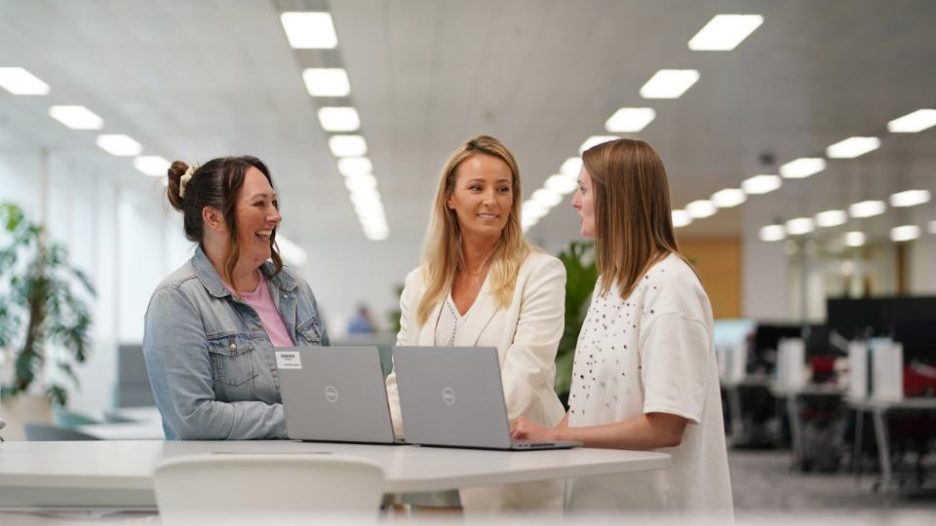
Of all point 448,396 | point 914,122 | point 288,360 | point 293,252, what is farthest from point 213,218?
point 293,252

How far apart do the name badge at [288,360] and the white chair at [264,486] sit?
711 mm

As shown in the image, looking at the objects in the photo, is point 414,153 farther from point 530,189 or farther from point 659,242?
point 659,242

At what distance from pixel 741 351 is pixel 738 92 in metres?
4.54

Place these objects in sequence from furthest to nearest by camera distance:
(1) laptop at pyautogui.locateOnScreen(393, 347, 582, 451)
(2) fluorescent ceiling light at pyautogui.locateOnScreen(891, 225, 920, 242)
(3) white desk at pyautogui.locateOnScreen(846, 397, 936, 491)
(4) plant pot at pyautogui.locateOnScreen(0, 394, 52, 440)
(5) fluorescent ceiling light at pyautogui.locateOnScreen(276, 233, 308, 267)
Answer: (5) fluorescent ceiling light at pyautogui.locateOnScreen(276, 233, 308, 267) → (2) fluorescent ceiling light at pyautogui.locateOnScreen(891, 225, 920, 242) → (4) plant pot at pyautogui.locateOnScreen(0, 394, 52, 440) → (3) white desk at pyautogui.locateOnScreen(846, 397, 936, 491) → (1) laptop at pyautogui.locateOnScreen(393, 347, 582, 451)

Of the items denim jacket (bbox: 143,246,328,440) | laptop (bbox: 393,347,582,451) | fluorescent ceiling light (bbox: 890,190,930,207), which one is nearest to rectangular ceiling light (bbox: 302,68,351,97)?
denim jacket (bbox: 143,246,328,440)

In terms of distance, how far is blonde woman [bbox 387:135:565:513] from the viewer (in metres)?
2.76

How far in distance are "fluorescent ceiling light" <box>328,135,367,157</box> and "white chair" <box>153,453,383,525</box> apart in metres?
9.65

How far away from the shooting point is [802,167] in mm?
13281

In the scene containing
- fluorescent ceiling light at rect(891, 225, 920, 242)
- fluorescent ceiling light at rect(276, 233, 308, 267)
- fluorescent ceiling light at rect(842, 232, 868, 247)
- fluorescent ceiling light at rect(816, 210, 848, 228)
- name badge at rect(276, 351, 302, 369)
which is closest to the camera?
name badge at rect(276, 351, 302, 369)

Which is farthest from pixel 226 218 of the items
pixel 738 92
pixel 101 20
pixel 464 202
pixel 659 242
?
pixel 738 92

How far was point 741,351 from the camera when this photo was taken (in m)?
13.2

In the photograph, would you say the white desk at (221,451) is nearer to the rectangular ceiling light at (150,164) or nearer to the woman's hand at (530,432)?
the woman's hand at (530,432)

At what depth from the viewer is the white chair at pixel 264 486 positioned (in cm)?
191

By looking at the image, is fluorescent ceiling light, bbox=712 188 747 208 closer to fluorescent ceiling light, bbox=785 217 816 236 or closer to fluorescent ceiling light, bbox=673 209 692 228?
fluorescent ceiling light, bbox=673 209 692 228
